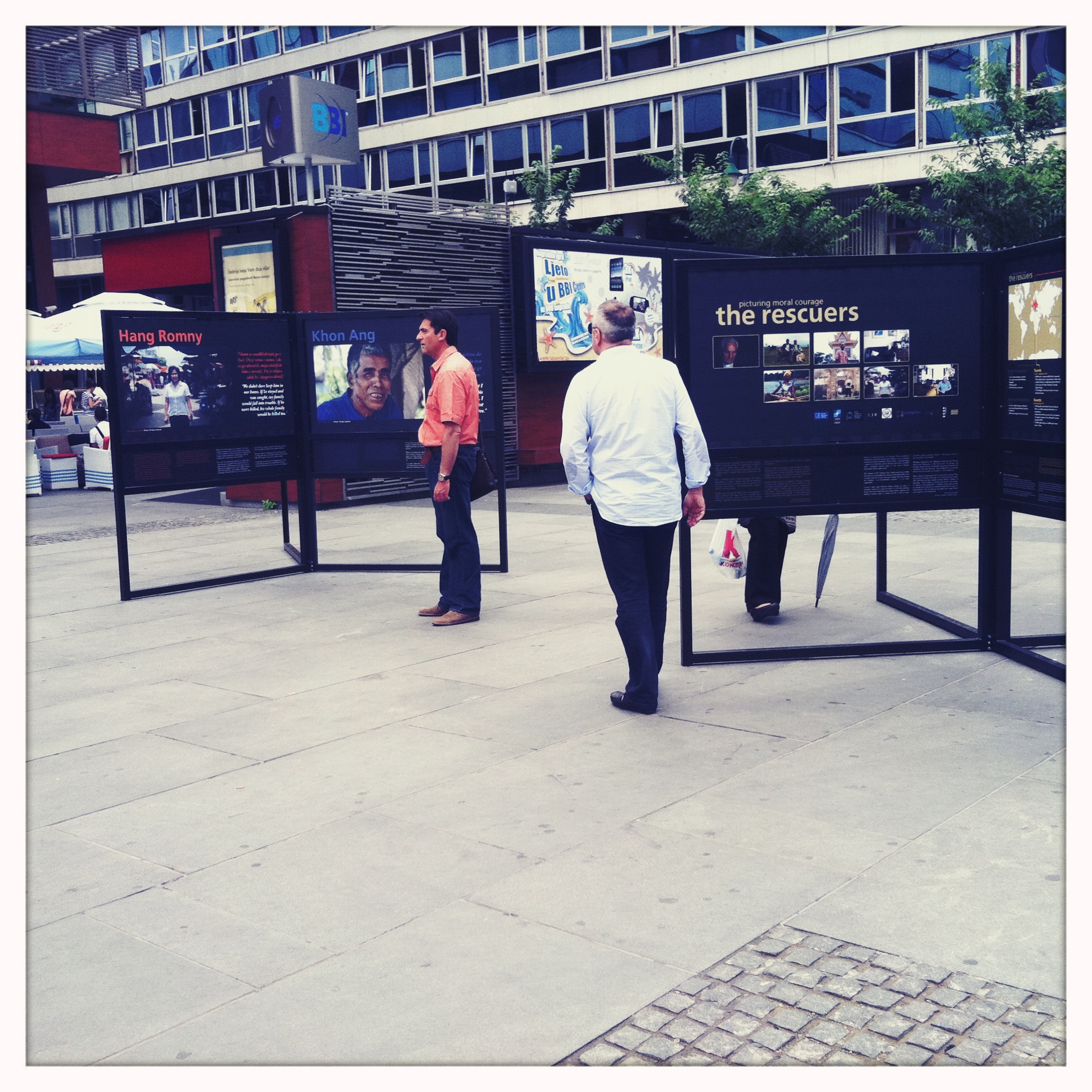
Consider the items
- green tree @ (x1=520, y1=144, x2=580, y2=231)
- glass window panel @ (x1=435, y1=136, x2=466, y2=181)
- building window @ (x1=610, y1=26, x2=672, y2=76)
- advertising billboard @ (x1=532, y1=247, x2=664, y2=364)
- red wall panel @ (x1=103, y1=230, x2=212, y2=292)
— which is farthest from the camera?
glass window panel @ (x1=435, y1=136, x2=466, y2=181)

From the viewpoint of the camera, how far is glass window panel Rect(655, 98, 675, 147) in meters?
31.2

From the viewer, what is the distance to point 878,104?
27656 millimetres

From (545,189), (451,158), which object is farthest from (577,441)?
(451,158)

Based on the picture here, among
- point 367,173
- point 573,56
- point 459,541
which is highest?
point 573,56

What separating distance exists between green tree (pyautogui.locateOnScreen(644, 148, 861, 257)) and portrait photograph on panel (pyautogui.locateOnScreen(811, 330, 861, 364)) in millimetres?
18370

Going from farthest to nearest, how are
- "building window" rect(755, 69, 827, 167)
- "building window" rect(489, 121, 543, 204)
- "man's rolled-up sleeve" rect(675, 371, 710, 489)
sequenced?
"building window" rect(489, 121, 543, 204) → "building window" rect(755, 69, 827, 167) → "man's rolled-up sleeve" rect(675, 371, 710, 489)

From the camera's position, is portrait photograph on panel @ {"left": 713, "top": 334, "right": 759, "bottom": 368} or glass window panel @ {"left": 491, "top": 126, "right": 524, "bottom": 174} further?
glass window panel @ {"left": 491, "top": 126, "right": 524, "bottom": 174}

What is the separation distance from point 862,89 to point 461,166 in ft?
41.6

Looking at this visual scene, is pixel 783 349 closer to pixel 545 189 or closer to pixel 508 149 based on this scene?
pixel 545 189

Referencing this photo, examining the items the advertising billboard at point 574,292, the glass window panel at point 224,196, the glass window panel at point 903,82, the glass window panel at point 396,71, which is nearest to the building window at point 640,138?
the glass window panel at point 903,82

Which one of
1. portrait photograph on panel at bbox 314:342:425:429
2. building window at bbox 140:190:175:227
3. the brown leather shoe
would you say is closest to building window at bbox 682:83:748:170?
portrait photograph on panel at bbox 314:342:425:429

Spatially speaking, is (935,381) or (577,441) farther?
(935,381)

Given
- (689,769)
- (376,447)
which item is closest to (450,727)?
(689,769)

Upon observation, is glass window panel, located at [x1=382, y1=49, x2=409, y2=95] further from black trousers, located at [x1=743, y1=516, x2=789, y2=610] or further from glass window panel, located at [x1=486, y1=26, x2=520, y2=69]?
black trousers, located at [x1=743, y1=516, x2=789, y2=610]
